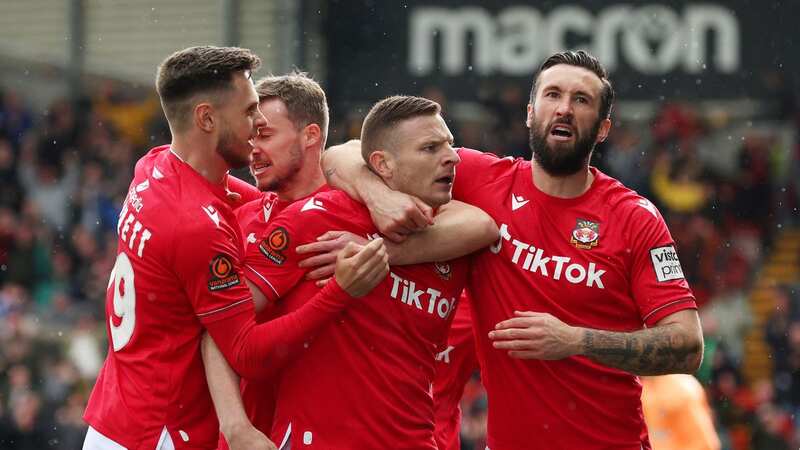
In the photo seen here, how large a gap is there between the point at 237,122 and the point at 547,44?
1127 centimetres

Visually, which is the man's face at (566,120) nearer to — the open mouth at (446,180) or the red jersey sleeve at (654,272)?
the red jersey sleeve at (654,272)

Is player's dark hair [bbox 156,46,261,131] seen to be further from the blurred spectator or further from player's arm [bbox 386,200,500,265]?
the blurred spectator

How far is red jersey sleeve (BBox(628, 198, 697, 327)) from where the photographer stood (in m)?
4.82

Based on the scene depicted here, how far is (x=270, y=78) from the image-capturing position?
206 inches

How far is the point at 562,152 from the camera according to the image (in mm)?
4949

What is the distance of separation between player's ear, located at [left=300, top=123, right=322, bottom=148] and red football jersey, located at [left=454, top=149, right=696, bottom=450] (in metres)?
0.64

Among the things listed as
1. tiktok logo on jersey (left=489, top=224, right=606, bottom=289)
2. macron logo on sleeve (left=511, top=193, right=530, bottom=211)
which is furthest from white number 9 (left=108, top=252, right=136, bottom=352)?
macron logo on sleeve (left=511, top=193, right=530, bottom=211)

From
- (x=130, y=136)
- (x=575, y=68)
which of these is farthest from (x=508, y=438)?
(x=130, y=136)

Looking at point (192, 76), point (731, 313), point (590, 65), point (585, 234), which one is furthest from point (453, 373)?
point (731, 313)

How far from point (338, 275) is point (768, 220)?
12.0 metres

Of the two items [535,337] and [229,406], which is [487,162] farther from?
[229,406]

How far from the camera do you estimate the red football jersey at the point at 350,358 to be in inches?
179

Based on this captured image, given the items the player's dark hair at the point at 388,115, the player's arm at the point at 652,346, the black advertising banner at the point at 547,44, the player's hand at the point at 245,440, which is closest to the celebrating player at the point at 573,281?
the player's arm at the point at 652,346

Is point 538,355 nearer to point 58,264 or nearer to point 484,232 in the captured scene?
point 484,232
